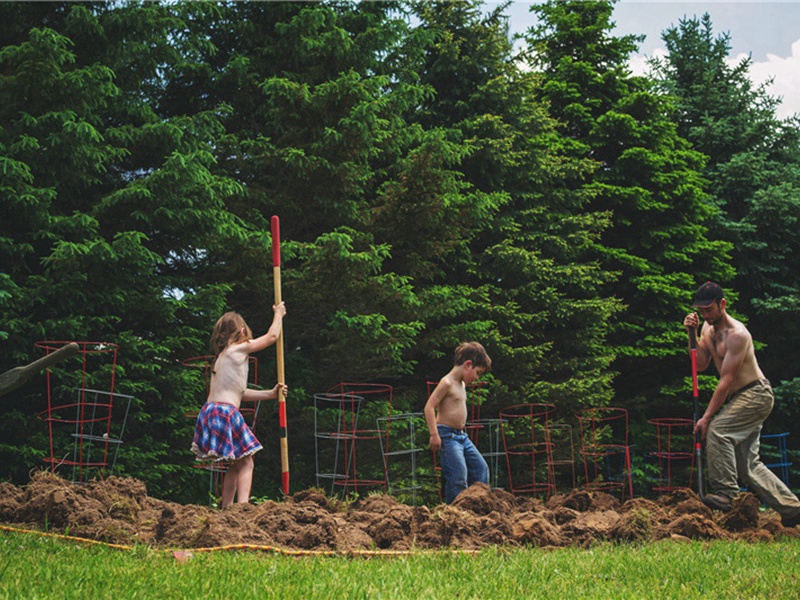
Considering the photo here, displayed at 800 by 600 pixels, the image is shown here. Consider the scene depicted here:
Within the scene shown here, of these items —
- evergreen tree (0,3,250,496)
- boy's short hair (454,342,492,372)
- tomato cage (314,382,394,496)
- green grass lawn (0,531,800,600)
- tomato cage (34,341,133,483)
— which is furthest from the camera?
tomato cage (314,382,394,496)

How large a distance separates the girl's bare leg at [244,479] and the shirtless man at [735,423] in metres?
4.05

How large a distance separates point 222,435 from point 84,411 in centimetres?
357

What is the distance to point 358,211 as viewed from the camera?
13539mm

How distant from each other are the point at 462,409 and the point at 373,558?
3.31 metres

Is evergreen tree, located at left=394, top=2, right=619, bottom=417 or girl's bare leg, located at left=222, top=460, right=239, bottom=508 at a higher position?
evergreen tree, located at left=394, top=2, right=619, bottom=417

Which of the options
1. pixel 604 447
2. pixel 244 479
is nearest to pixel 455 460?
pixel 244 479

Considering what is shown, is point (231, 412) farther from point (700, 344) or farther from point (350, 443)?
point (350, 443)

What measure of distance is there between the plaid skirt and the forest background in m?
2.93

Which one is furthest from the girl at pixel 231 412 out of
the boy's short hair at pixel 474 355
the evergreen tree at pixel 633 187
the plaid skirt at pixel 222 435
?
the evergreen tree at pixel 633 187

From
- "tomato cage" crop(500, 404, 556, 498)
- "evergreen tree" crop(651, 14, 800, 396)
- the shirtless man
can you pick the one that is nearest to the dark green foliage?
"evergreen tree" crop(651, 14, 800, 396)

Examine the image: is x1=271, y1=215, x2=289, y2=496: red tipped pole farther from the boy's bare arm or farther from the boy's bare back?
the boy's bare back

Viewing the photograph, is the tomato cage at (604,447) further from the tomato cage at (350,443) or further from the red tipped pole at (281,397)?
the red tipped pole at (281,397)

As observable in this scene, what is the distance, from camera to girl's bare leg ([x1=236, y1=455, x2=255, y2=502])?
7.43m

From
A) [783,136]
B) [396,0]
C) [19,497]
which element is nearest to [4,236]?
[19,497]
